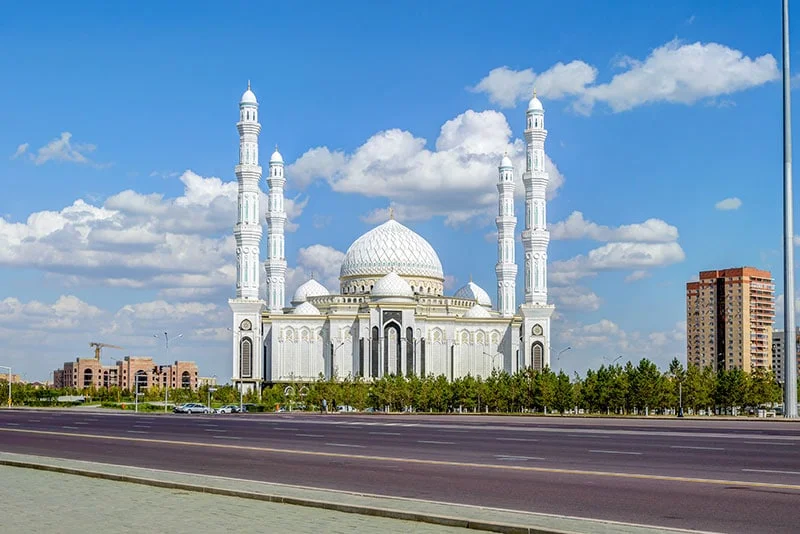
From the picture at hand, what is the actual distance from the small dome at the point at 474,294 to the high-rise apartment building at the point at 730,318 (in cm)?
2728

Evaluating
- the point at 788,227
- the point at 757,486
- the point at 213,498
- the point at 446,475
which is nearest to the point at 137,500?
the point at 213,498

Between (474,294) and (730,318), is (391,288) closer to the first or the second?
(474,294)

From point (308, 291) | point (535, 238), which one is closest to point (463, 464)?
point (535, 238)

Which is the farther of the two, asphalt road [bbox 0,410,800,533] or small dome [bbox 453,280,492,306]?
small dome [bbox 453,280,492,306]

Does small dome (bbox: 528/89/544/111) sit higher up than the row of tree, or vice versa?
small dome (bbox: 528/89/544/111)

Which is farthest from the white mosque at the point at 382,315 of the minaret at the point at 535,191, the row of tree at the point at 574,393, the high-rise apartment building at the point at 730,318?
the high-rise apartment building at the point at 730,318

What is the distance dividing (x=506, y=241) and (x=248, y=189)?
86.7 feet

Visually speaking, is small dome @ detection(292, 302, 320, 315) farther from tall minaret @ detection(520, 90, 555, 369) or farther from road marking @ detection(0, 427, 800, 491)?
road marking @ detection(0, 427, 800, 491)

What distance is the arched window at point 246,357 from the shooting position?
10388 cm

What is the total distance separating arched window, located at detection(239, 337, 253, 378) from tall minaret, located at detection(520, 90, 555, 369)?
86.8 feet

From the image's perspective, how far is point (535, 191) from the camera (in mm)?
101500

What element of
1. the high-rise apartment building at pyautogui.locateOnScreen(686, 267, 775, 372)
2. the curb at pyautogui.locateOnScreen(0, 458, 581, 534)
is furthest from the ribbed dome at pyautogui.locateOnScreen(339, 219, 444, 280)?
the curb at pyautogui.locateOnScreen(0, 458, 581, 534)

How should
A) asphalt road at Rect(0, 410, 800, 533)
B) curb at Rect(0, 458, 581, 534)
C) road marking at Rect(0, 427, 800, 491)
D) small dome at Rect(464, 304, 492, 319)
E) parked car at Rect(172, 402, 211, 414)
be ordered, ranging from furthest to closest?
small dome at Rect(464, 304, 492, 319) < parked car at Rect(172, 402, 211, 414) < road marking at Rect(0, 427, 800, 491) < asphalt road at Rect(0, 410, 800, 533) < curb at Rect(0, 458, 581, 534)

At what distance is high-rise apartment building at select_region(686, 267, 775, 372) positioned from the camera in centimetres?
13375
